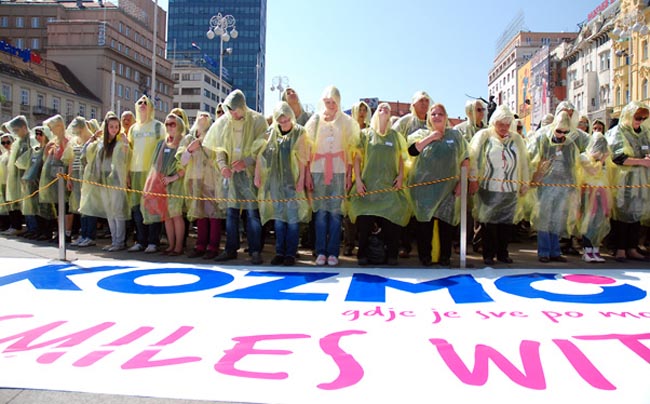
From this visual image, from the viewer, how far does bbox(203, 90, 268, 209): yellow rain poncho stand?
5.37 m

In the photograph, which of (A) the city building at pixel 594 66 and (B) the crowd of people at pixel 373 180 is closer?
(B) the crowd of people at pixel 373 180

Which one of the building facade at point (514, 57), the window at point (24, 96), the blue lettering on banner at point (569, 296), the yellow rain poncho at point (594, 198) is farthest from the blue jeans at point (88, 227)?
the building facade at point (514, 57)

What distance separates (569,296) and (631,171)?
2681mm

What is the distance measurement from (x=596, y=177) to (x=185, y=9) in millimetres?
115810

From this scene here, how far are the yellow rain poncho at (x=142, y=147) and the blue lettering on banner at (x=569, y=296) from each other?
4.13 meters

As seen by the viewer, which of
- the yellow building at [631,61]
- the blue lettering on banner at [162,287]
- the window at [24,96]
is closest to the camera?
the blue lettering on banner at [162,287]

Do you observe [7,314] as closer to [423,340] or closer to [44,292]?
[44,292]

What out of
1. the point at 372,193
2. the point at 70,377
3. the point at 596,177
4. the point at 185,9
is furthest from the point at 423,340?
the point at 185,9

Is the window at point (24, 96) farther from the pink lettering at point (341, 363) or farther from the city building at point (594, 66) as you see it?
the pink lettering at point (341, 363)

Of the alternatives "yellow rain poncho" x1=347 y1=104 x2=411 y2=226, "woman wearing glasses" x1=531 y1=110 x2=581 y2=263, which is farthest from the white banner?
"woman wearing glasses" x1=531 y1=110 x2=581 y2=263

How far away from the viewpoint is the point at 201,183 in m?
5.76

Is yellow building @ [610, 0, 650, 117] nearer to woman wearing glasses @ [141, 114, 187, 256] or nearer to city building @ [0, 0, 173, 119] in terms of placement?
woman wearing glasses @ [141, 114, 187, 256]

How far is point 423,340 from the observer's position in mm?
2816

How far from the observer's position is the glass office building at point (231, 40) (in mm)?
109375
